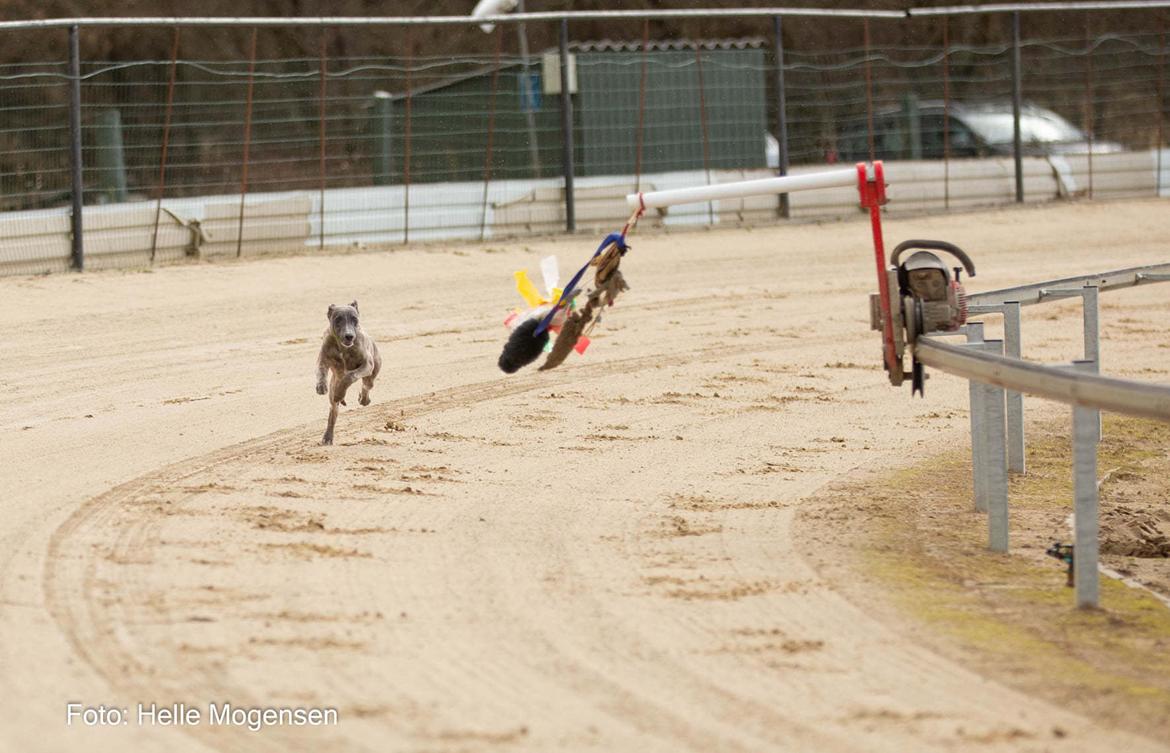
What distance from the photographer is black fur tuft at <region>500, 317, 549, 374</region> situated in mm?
7160

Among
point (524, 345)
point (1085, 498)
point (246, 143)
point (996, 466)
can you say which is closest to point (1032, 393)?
point (1085, 498)

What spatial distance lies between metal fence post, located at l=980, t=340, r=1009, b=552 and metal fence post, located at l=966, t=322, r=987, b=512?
17 cm

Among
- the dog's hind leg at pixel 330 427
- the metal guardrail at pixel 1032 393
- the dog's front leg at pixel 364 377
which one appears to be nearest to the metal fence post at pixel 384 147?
the dog's front leg at pixel 364 377

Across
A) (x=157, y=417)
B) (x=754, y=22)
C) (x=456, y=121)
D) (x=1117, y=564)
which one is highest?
(x=754, y=22)

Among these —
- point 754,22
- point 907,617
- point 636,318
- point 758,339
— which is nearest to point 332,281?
point 636,318

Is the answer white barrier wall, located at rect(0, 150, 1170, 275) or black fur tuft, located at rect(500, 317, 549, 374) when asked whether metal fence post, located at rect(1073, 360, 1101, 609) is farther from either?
white barrier wall, located at rect(0, 150, 1170, 275)

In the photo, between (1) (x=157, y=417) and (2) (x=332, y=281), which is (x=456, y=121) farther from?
(1) (x=157, y=417)

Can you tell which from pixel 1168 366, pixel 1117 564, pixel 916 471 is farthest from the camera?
pixel 1168 366

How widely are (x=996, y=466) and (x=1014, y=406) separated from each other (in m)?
1.66

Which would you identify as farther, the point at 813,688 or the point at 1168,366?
the point at 1168,366

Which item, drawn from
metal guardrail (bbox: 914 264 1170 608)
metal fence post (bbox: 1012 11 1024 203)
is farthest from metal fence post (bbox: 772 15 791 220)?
metal guardrail (bbox: 914 264 1170 608)

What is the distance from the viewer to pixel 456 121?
18.4 metres

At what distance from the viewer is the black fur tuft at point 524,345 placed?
7160 millimetres

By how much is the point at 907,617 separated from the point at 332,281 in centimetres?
1037
